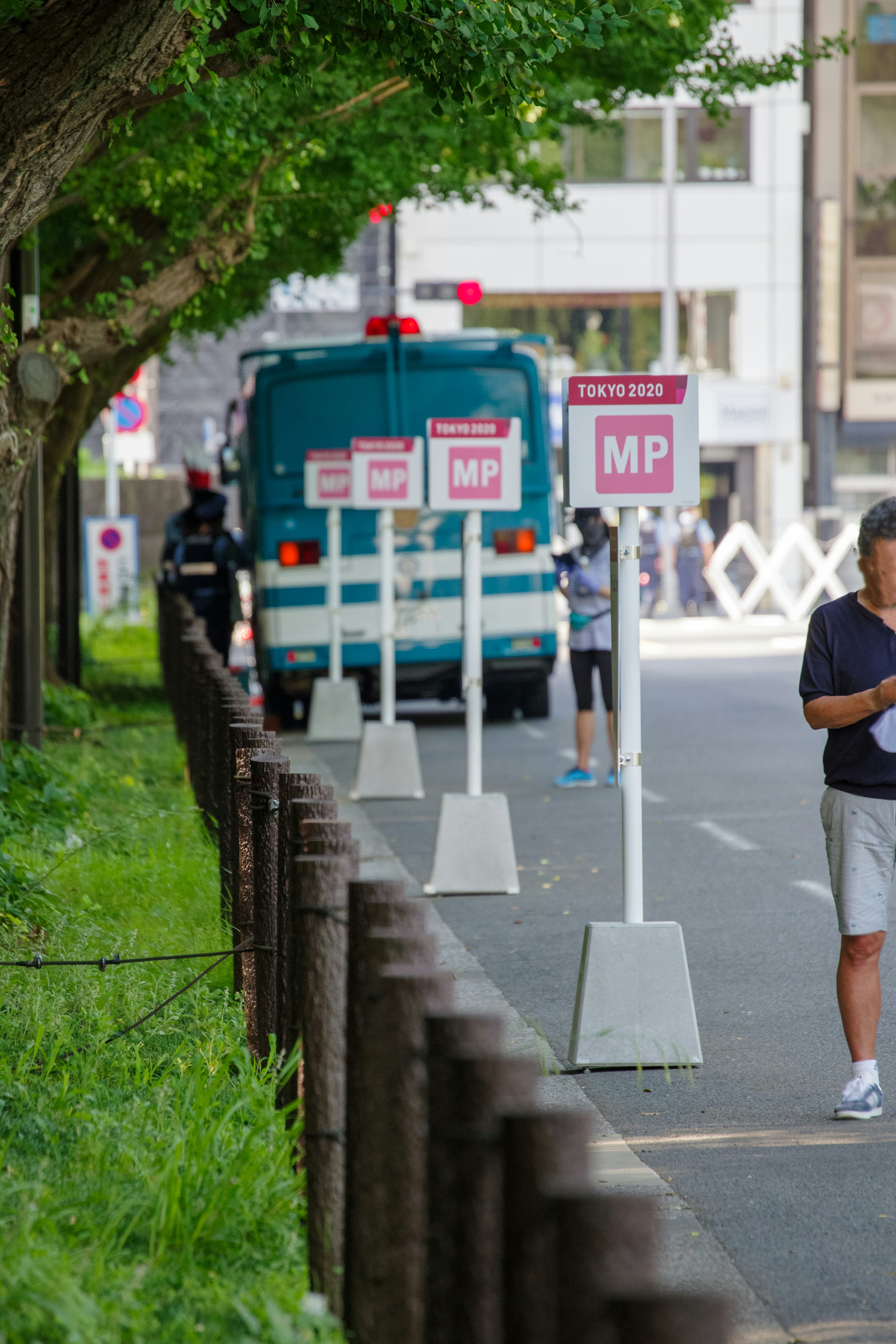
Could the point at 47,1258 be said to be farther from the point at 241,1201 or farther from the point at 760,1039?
the point at 760,1039

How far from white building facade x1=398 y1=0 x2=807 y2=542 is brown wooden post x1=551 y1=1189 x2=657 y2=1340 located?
132ft

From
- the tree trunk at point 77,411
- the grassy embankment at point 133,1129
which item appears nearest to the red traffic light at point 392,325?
the tree trunk at point 77,411

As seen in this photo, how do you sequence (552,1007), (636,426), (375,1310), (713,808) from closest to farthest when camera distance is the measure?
(375,1310) < (636,426) < (552,1007) < (713,808)

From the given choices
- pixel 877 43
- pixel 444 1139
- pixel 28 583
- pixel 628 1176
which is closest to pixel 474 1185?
pixel 444 1139

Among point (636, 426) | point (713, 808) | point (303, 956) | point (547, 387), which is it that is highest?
point (547, 387)

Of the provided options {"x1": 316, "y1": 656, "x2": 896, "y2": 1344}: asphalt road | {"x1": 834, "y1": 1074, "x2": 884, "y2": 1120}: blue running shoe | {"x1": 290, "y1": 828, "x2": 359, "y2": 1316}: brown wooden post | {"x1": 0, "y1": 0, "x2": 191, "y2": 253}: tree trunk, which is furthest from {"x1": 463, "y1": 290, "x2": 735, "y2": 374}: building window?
{"x1": 290, "y1": 828, "x2": 359, "y2": 1316}: brown wooden post

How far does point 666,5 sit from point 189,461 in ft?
47.6

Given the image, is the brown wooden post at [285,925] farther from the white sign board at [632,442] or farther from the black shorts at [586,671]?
the black shorts at [586,671]

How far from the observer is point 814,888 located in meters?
9.28

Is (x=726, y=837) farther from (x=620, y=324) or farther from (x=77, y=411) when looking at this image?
(x=620, y=324)

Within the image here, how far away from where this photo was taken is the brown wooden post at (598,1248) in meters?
2.30

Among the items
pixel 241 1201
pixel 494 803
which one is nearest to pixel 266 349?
pixel 494 803

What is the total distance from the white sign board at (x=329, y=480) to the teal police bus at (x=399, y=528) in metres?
1.52

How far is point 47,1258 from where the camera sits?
11.2 ft
